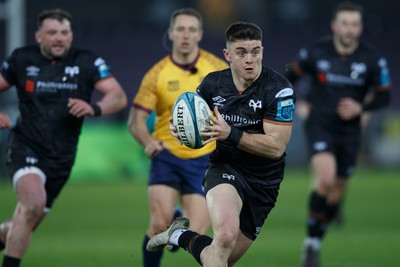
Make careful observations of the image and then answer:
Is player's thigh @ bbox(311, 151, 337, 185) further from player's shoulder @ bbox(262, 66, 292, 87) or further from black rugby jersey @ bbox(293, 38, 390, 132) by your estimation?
player's shoulder @ bbox(262, 66, 292, 87)

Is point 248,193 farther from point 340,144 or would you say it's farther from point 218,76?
point 340,144

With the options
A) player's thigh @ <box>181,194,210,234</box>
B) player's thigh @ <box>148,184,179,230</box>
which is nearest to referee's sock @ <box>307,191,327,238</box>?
player's thigh @ <box>181,194,210,234</box>

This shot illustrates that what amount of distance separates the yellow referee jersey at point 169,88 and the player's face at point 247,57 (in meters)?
1.87

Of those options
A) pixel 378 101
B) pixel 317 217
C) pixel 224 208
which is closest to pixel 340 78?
pixel 378 101

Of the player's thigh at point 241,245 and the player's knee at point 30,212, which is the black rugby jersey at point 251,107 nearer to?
the player's thigh at point 241,245

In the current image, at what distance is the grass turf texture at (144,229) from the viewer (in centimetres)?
1128

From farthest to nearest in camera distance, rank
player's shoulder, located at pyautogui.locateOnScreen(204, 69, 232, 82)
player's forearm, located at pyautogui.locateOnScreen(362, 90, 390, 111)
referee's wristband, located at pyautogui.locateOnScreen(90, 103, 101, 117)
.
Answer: player's forearm, located at pyautogui.locateOnScreen(362, 90, 390, 111) < referee's wristband, located at pyautogui.locateOnScreen(90, 103, 101, 117) < player's shoulder, located at pyautogui.locateOnScreen(204, 69, 232, 82)

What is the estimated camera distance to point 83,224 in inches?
600

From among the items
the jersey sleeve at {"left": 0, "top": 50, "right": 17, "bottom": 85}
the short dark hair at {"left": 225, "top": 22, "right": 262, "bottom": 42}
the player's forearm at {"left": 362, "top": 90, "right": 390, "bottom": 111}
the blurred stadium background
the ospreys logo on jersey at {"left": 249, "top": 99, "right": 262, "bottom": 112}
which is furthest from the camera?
the blurred stadium background

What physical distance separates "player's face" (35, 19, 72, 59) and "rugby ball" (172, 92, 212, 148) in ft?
7.99

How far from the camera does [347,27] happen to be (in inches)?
468

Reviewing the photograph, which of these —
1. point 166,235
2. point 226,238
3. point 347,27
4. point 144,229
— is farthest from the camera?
point 144,229

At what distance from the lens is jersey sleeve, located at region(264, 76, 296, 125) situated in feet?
24.7

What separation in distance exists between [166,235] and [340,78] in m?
4.63
